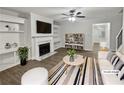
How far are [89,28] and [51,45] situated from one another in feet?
8.12

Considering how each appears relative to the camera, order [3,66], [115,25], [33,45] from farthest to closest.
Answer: [115,25] → [33,45] → [3,66]

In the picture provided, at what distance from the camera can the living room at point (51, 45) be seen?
235 centimetres

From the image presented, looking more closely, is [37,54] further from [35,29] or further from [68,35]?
[68,35]

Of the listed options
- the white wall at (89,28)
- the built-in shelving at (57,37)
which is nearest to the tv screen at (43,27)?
the built-in shelving at (57,37)

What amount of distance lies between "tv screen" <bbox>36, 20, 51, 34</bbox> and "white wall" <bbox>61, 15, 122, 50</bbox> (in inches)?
77.4

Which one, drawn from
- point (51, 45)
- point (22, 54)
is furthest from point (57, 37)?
point (22, 54)

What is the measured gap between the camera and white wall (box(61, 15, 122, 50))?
541 centimetres

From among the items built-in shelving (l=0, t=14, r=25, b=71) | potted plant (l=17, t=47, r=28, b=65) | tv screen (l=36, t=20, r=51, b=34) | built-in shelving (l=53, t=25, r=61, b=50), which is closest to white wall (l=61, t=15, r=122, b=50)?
built-in shelving (l=53, t=25, r=61, b=50)

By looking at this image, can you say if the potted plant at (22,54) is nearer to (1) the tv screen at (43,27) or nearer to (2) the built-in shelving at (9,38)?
(2) the built-in shelving at (9,38)

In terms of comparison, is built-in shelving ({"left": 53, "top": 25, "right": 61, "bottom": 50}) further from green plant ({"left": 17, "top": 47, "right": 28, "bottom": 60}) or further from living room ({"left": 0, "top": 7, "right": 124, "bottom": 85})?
green plant ({"left": 17, "top": 47, "right": 28, "bottom": 60})
